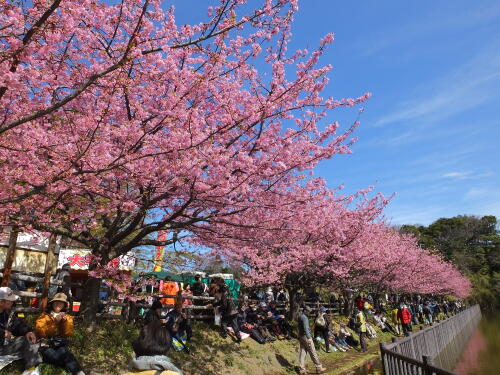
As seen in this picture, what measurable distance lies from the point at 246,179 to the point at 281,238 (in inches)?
234

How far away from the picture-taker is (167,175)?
6.03 m

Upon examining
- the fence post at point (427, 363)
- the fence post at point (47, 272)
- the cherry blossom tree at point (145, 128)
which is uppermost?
the cherry blossom tree at point (145, 128)

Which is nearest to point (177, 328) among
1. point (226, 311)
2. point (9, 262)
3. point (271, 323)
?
point (226, 311)

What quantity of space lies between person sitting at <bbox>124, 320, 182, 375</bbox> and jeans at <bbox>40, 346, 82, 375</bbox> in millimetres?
2960

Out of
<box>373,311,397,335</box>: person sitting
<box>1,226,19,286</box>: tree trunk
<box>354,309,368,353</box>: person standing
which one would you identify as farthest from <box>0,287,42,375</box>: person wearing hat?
<box>373,311,397,335</box>: person sitting

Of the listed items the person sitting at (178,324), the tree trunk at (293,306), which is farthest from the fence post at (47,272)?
the tree trunk at (293,306)

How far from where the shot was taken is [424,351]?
30.2ft

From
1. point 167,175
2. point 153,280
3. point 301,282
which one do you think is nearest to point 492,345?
point 301,282

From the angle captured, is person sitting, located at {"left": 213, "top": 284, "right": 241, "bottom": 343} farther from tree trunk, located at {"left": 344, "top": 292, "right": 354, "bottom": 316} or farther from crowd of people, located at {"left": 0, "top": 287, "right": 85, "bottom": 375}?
tree trunk, located at {"left": 344, "top": 292, "right": 354, "bottom": 316}

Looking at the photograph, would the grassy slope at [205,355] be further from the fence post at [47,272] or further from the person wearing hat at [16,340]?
the fence post at [47,272]

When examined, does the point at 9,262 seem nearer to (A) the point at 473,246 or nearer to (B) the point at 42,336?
(B) the point at 42,336

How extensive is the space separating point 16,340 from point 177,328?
4616 millimetres

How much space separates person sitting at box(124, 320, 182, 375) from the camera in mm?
2996

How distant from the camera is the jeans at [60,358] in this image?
535cm
